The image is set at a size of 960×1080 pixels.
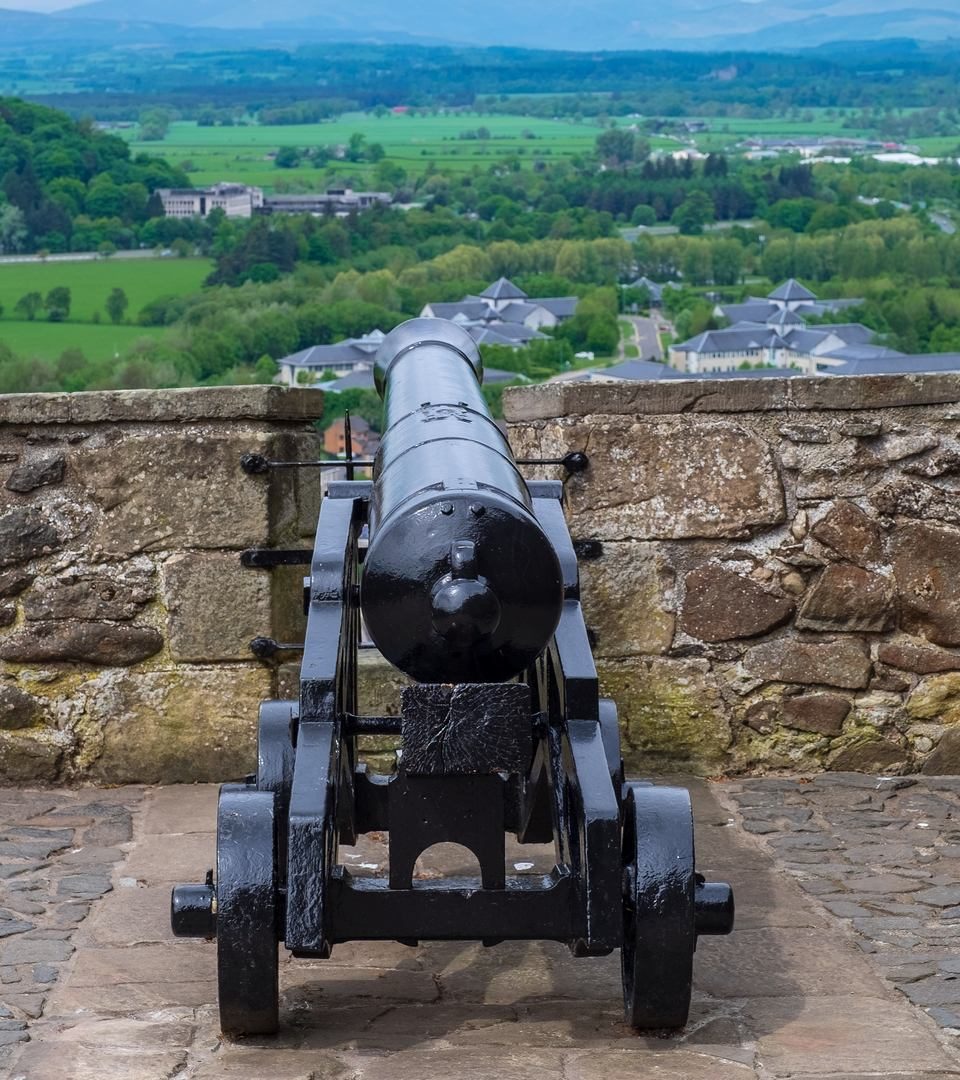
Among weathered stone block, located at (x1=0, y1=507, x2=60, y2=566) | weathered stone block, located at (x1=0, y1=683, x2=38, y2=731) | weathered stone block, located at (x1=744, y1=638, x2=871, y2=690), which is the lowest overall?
weathered stone block, located at (x1=0, y1=683, x2=38, y2=731)

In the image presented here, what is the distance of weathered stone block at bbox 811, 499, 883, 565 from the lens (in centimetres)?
461

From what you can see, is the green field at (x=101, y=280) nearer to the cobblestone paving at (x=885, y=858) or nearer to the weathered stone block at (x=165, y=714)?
the weathered stone block at (x=165, y=714)

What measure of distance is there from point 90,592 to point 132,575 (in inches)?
4.7

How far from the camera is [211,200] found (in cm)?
6694

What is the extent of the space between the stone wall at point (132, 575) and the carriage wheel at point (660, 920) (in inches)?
77.7

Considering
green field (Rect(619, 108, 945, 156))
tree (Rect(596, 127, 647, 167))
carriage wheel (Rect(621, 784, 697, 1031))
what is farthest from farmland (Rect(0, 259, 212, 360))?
green field (Rect(619, 108, 945, 156))

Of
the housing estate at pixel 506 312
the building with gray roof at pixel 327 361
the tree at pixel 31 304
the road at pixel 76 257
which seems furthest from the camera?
the road at pixel 76 257

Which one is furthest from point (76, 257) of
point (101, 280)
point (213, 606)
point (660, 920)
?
point (660, 920)

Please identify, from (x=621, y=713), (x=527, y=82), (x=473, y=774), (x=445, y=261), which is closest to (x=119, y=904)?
(x=473, y=774)

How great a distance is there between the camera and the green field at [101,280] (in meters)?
52.2

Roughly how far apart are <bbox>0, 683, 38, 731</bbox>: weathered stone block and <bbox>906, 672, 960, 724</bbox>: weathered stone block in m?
2.35

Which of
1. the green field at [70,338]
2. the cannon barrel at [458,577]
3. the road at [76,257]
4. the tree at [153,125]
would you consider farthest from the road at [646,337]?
the tree at [153,125]

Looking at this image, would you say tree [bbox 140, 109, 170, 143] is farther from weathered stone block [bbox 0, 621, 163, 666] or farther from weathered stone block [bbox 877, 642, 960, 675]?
weathered stone block [bbox 877, 642, 960, 675]

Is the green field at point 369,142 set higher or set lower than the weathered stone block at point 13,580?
lower
